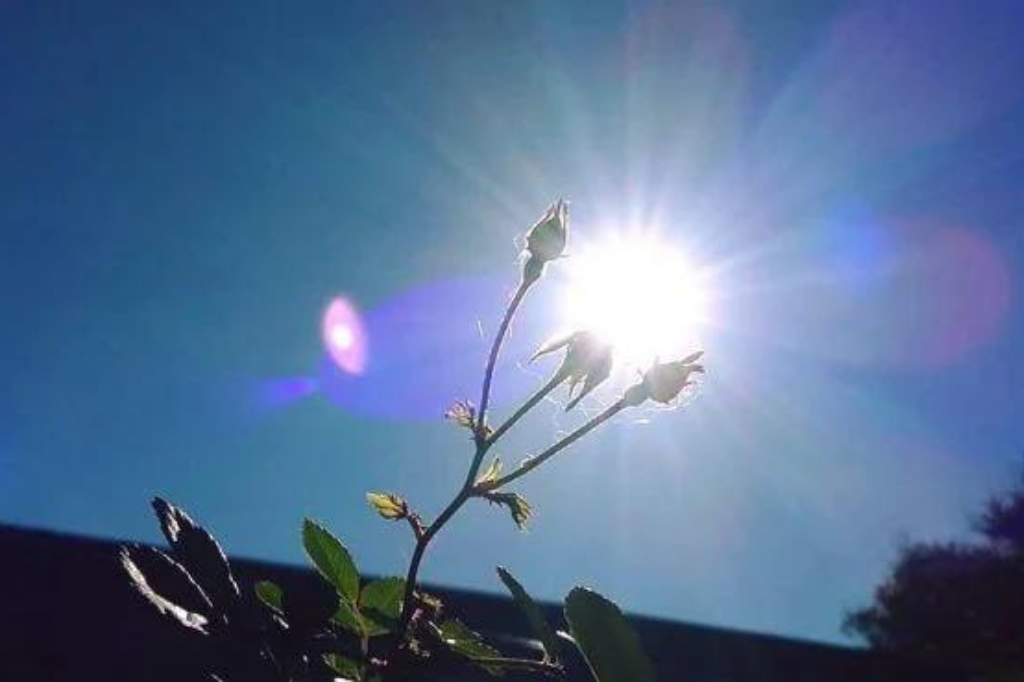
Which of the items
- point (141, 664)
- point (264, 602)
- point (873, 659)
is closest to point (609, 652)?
point (264, 602)

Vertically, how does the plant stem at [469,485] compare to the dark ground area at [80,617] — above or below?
below

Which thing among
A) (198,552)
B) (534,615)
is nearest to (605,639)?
(534,615)

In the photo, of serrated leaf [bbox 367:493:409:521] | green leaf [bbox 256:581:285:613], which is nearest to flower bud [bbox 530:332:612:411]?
serrated leaf [bbox 367:493:409:521]

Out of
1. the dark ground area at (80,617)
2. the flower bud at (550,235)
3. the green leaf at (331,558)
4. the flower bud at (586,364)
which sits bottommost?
the green leaf at (331,558)

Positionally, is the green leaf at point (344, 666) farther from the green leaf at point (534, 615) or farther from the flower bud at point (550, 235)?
the flower bud at point (550, 235)

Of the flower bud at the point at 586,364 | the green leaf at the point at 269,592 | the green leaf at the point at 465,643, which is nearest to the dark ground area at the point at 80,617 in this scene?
the green leaf at the point at 269,592

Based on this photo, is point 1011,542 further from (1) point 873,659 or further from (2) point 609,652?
(2) point 609,652
